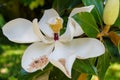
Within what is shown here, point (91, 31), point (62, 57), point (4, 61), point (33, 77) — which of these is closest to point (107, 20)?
point (91, 31)

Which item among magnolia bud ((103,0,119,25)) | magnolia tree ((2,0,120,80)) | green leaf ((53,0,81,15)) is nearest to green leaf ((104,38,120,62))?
magnolia tree ((2,0,120,80))

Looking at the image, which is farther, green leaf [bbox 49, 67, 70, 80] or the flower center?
green leaf [bbox 49, 67, 70, 80]

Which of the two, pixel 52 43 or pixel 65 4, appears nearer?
pixel 52 43

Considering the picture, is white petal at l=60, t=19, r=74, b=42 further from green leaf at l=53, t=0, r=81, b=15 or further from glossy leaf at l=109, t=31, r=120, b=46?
green leaf at l=53, t=0, r=81, b=15

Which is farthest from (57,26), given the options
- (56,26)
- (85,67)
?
(85,67)

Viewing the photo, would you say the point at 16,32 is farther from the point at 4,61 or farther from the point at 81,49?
the point at 4,61

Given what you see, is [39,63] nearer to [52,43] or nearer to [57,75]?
[52,43]
